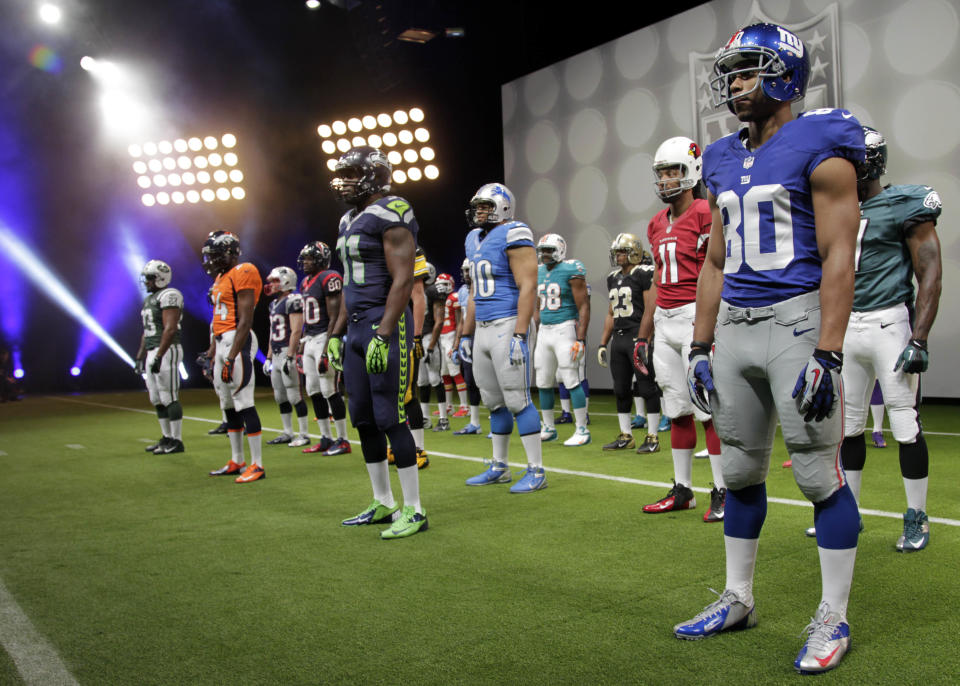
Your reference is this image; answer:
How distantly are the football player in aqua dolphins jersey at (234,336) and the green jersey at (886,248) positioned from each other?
4.70 meters

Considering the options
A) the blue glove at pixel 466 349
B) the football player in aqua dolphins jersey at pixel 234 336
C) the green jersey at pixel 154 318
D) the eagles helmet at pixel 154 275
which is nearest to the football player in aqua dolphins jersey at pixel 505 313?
the blue glove at pixel 466 349

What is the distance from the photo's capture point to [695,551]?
4.19 metres

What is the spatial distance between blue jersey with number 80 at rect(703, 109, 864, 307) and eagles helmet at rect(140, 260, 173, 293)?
24.4ft

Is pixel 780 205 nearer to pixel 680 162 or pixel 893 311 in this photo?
pixel 893 311

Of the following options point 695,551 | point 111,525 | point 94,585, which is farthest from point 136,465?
point 695,551

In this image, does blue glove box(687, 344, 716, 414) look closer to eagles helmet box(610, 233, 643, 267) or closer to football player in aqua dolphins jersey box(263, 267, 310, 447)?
eagles helmet box(610, 233, 643, 267)

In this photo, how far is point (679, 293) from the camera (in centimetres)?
515

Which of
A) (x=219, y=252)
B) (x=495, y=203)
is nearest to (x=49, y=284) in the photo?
(x=219, y=252)

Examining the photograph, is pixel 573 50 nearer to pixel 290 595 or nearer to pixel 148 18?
pixel 148 18

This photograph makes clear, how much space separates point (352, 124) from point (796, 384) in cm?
1460

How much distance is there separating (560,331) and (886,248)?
15.5 feet

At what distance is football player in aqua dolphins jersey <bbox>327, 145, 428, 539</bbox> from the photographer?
4754mm

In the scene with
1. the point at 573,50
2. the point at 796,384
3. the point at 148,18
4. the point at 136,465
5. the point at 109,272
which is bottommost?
the point at 136,465

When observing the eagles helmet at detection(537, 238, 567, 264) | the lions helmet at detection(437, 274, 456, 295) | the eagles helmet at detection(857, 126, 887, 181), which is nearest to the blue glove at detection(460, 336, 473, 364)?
the eagles helmet at detection(537, 238, 567, 264)
